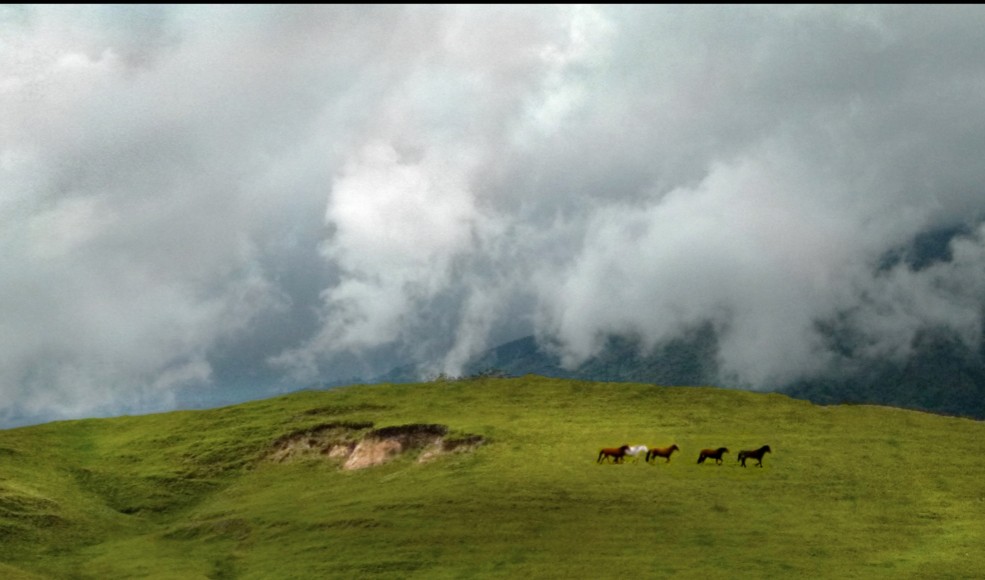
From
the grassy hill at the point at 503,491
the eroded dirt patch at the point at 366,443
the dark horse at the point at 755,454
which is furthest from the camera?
the eroded dirt patch at the point at 366,443

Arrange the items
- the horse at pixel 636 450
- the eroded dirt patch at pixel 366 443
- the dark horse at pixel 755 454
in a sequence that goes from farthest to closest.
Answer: the eroded dirt patch at pixel 366 443
the horse at pixel 636 450
the dark horse at pixel 755 454

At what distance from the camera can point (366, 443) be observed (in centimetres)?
8131

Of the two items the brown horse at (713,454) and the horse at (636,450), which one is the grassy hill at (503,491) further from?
the horse at (636,450)

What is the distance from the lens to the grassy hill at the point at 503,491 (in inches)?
2124

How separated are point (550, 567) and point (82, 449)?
62.9m

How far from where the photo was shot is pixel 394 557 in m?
55.9

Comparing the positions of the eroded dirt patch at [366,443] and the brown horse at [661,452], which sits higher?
the eroded dirt patch at [366,443]

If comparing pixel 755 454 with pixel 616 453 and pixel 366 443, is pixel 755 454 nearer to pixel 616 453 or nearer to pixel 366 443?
pixel 616 453

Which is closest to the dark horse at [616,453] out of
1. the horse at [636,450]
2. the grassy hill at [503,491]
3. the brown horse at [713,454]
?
the horse at [636,450]

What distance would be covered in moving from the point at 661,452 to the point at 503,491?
14894mm

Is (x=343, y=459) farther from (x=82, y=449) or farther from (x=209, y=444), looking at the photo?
(x=82, y=449)

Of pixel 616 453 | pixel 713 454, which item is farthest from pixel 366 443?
pixel 713 454

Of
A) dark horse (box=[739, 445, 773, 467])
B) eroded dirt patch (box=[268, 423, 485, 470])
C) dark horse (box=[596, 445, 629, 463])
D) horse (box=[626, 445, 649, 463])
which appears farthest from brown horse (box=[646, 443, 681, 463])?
eroded dirt patch (box=[268, 423, 485, 470])

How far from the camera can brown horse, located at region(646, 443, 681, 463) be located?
69500 millimetres
